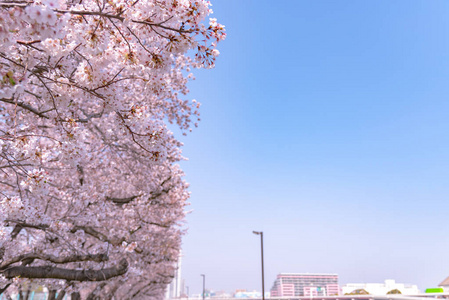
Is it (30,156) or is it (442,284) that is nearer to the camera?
(30,156)

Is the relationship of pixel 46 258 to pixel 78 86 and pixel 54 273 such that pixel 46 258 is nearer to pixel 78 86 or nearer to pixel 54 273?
pixel 54 273

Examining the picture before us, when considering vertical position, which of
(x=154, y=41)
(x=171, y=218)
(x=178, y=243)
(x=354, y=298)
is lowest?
(x=354, y=298)

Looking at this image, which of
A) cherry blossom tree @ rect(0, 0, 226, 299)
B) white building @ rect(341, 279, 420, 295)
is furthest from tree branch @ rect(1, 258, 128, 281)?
white building @ rect(341, 279, 420, 295)

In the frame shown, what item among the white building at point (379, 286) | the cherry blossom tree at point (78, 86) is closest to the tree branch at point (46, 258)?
the cherry blossom tree at point (78, 86)

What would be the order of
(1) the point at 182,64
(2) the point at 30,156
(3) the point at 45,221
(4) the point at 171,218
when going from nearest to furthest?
(2) the point at 30,156, (3) the point at 45,221, (1) the point at 182,64, (4) the point at 171,218

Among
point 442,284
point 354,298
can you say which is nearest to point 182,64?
point 354,298

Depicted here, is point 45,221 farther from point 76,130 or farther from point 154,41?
point 154,41

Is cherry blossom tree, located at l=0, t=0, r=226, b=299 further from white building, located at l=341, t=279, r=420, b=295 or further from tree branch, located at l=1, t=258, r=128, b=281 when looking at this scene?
white building, located at l=341, t=279, r=420, b=295

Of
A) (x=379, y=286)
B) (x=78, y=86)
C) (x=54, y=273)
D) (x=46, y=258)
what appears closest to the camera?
(x=78, y=86)

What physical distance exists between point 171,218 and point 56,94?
1308 centimetres

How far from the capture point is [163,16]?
3.03m

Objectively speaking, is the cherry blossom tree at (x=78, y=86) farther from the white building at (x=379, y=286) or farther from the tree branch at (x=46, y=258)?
the white building at (x=379, y=286)

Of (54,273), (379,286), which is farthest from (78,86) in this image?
(379,286)

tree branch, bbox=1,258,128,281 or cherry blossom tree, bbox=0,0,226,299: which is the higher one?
cherry blossom tree, bbox=0,0,226,299
